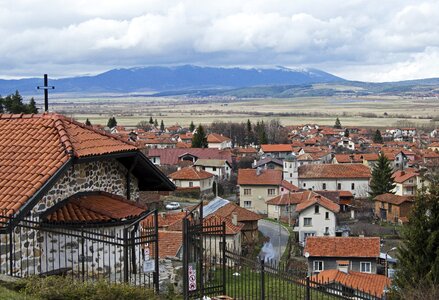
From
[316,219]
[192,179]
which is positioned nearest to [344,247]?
[316,219]

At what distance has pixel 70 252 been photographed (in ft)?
41.8

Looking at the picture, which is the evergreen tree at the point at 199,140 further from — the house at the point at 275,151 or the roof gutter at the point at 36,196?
the roof gutter at the point at 36,196

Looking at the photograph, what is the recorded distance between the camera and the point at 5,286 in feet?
33.0

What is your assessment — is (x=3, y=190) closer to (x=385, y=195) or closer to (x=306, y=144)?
(x=385, y=195)

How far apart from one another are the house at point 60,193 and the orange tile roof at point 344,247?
28.0 meters

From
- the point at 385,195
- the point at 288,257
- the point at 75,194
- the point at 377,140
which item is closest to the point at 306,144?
the point at 377,140

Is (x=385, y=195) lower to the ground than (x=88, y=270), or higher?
lower

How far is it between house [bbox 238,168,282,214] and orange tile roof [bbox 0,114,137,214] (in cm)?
5834

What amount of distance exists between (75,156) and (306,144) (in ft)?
386

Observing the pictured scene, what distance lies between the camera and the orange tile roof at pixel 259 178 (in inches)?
2876

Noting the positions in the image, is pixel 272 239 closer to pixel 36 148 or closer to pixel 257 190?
pixel 257 190

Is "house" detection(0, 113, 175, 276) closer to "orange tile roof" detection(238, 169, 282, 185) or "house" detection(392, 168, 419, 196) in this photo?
"orange tile roof" detection(238, 169, 282, 185)

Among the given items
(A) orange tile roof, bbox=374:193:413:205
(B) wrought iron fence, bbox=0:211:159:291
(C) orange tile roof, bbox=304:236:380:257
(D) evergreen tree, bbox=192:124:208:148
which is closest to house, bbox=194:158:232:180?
(D) evergreen tree, bbox=192:124:208:148

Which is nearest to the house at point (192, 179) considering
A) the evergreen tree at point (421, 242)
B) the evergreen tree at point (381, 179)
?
the evergreen tree at point (381, 179)
